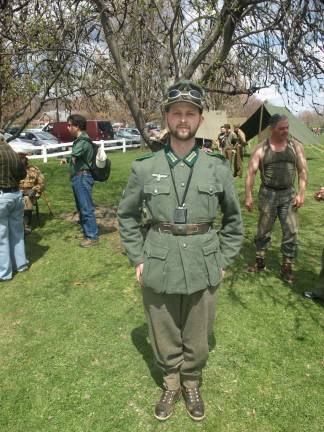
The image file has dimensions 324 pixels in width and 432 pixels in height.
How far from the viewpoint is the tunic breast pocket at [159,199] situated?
8.38 feet

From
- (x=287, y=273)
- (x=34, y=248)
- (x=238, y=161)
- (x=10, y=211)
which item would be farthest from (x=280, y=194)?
(x=238, y=161)

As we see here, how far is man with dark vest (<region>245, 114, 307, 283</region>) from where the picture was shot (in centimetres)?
479

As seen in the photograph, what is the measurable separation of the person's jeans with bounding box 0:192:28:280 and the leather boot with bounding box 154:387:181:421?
3266 millimetres

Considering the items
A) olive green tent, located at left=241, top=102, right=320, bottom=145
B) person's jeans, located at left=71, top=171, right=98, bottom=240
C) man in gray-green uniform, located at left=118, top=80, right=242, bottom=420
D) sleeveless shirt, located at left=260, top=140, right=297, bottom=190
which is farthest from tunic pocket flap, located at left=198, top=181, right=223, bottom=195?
olive green tent, located at left=241, top=102, right=320, bottom=145

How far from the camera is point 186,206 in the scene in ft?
8.43

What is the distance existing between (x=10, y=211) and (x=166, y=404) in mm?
3545

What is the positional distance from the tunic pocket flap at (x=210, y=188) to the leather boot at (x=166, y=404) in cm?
159

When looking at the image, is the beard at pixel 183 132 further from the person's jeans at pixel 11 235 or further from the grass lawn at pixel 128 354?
the person's jeans at pixel 11 235

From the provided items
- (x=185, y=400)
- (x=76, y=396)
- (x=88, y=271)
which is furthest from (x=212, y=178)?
(x=88, y=271)

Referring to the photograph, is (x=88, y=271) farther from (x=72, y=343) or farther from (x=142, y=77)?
(x=142, y=77)

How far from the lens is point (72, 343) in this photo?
12.8 ft

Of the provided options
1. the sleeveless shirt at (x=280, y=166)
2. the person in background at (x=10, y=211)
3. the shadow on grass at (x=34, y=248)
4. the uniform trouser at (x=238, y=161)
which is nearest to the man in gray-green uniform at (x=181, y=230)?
the sleeveless shirt at (x=280, y=166)

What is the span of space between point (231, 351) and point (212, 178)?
193 cm

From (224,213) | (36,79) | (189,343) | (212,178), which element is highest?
(36,79)
